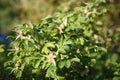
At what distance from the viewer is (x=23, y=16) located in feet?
31.5

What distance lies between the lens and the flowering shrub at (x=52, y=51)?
326cm

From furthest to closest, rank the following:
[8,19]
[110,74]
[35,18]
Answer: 1. [8,19]
2. [35,18]
3. [110,74]

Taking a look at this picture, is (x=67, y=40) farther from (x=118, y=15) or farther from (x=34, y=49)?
(x=118, y=15)

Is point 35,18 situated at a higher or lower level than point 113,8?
higher

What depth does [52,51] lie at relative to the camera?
11.1ft

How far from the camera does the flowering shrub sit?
3.26m

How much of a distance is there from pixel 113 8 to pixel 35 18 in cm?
218

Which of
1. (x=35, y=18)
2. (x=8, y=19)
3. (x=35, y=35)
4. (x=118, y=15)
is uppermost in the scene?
(x=8, y=19)

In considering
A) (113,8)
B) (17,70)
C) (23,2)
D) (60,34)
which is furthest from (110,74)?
(23,2)

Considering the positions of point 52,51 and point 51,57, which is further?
point 52,51

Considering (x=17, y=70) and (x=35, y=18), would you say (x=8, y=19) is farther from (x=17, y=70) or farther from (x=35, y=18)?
(x=17, y=70)

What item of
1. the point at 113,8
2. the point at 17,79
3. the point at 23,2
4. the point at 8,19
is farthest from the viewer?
the point at 8,19

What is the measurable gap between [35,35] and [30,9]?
6.19 m

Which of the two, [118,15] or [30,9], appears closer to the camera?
[118,15]
